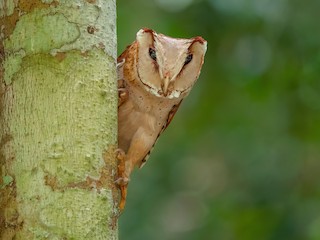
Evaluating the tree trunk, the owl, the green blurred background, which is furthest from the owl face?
the green blurred background

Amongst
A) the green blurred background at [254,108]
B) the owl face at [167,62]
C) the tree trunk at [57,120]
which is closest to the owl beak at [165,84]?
the owl face at [167,62]

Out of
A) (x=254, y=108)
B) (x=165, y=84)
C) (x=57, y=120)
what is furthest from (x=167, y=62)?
(x=254, y=108)

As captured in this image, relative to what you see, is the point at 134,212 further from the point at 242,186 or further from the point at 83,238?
the point at 83,238

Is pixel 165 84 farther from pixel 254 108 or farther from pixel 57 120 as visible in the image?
pixel 254 108

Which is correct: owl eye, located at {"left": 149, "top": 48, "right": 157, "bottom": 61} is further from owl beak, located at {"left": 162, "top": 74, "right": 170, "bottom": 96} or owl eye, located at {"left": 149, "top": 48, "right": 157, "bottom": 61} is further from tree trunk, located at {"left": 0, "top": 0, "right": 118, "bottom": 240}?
tree trunk, located at {"left": 0, "top": 0, "right": 118, "bottom": 240}

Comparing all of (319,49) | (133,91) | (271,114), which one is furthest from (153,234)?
(133,91)

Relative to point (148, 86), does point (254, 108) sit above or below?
below
